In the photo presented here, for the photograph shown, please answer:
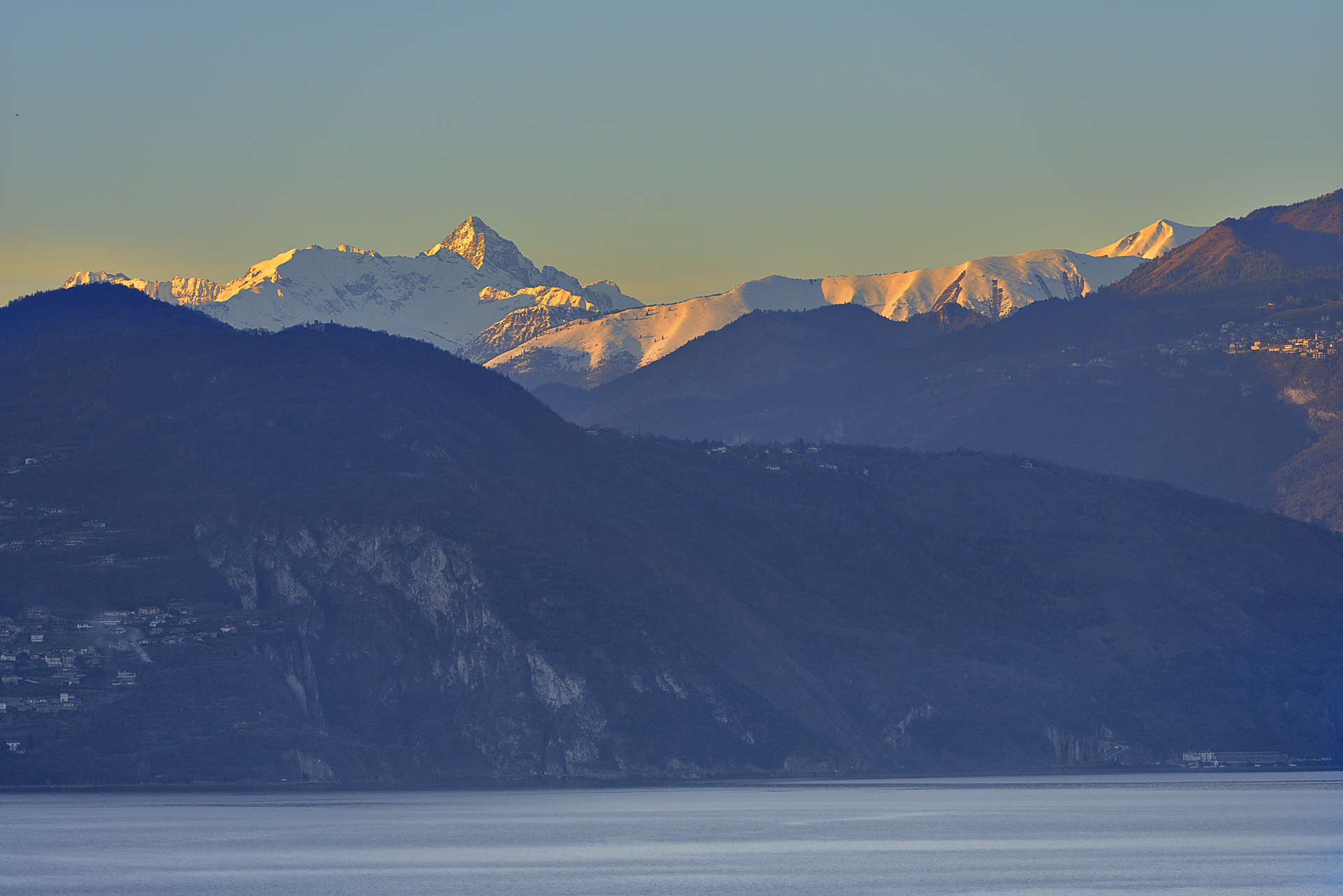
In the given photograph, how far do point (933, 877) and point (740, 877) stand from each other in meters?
16.1

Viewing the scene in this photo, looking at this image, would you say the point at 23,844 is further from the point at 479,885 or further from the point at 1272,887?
the point at 1272,887

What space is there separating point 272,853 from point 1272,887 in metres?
86.4

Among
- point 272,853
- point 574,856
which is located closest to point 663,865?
point 574,856

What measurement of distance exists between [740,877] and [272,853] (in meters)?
45.7

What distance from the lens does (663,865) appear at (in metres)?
177

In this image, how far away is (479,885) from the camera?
6373 inches

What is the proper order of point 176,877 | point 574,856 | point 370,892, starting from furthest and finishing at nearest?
point 574,856 < point 176,877 < point 370,892

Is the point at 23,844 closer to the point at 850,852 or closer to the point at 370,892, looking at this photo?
the point at 370,892

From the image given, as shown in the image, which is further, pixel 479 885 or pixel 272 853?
pixel 272 853

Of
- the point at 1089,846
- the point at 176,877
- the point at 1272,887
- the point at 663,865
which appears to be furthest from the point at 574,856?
the point at 1272,887

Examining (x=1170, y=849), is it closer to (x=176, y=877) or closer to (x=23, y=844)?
(x=176, y=877)

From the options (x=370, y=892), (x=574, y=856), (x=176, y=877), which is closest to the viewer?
(x=370, y=892)

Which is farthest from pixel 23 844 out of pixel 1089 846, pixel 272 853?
pixel 1089 846

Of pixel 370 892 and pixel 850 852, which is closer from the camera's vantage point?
pixel 370 892
